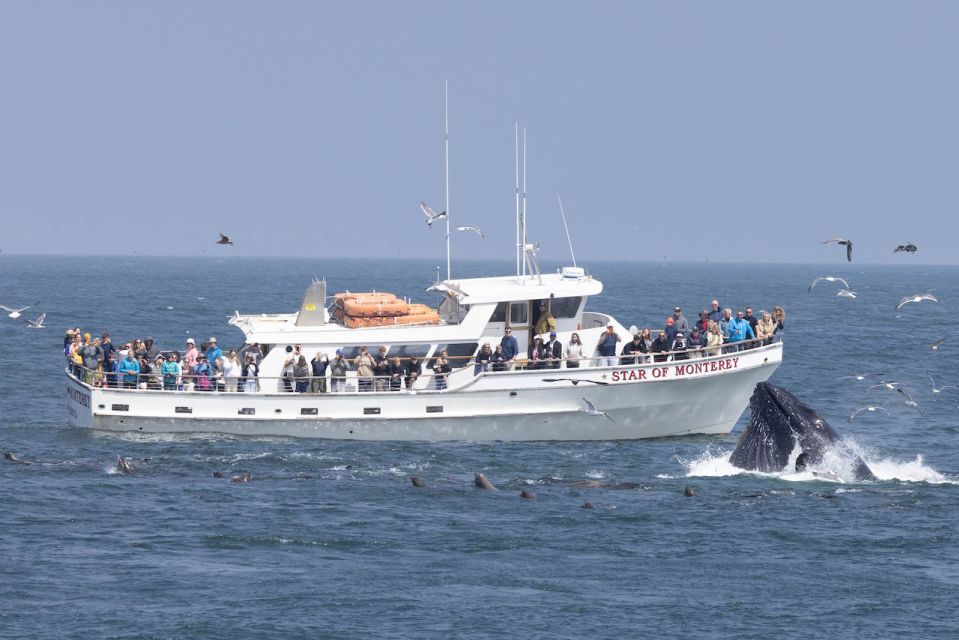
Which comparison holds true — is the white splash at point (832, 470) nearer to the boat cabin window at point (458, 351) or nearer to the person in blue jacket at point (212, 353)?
the boat cabin window at point (458, 351)

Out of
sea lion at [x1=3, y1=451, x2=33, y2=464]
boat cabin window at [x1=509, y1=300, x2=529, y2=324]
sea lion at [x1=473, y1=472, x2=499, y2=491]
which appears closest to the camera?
sea lion at [x1=473, y1=472, x2=499, y2=491]

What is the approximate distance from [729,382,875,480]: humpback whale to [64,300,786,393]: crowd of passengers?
4115 mm

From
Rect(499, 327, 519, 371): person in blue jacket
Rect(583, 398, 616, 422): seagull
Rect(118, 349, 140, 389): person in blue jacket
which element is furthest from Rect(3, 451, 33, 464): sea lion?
Rect(583, 398, 616, 422): seagull

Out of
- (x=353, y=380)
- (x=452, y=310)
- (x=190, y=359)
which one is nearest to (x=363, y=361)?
(x=353, y=380)

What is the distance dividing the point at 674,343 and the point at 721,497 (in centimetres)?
759

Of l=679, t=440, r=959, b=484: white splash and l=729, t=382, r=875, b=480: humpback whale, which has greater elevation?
l=729, t=382, r=875, b=480: humpback whale

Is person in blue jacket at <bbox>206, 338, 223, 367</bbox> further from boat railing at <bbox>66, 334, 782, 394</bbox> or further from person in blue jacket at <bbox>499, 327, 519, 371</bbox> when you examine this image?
person in blue jacket at <bbox>499, 327, 519, 371</bbox>

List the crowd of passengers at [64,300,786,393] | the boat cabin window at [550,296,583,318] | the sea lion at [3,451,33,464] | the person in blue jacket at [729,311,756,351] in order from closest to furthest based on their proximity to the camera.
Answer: the sea lion at [3,451,33,464]
the crowd of passengers at [64,300,786,393]
the person in blue jacket at [729,311,756,351]
the boat cabin window at [550,296,583,318]

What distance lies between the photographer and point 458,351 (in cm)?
4131

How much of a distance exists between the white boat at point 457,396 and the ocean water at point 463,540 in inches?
25.0

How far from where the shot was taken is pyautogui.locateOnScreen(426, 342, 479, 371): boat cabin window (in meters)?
41.2

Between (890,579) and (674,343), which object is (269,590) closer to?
(890,579)

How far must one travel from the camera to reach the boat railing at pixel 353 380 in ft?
130

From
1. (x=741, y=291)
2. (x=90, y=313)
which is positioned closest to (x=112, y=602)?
(x=90, y=313)
